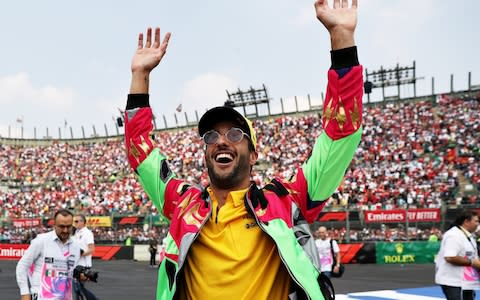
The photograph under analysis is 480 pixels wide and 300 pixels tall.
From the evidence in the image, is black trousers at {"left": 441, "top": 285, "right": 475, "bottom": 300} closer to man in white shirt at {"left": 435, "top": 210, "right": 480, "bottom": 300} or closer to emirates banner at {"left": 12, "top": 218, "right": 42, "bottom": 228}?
man in white shirt at {"left": 435, "top": 210, "right": 480, "bottom": 300}

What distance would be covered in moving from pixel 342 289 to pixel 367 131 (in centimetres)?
2505

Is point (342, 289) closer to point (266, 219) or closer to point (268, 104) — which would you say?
point (266, 219)

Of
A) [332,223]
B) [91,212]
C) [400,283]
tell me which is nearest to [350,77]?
[400,283]

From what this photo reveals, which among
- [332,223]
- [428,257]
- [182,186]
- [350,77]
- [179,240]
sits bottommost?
[428,257]

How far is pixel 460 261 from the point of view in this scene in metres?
7.21

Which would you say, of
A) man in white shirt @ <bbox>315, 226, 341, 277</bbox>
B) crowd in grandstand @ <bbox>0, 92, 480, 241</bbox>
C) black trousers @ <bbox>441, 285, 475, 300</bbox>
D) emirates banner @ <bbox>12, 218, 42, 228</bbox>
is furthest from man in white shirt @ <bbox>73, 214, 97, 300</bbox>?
emirates banner @ <bbox>12, 218, 42, 228</bbox>

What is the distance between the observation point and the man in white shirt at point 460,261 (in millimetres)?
7293

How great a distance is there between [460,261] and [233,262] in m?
5.59

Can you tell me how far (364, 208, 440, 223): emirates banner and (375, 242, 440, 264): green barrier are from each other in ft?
4.32

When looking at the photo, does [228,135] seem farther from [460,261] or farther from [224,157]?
[460,261]

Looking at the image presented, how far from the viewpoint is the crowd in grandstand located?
29250mm

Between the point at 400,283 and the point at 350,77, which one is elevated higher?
the point at 350,77

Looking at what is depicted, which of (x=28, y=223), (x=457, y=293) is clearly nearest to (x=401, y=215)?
(x=457, y=293)

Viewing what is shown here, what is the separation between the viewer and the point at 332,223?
82.6ft
